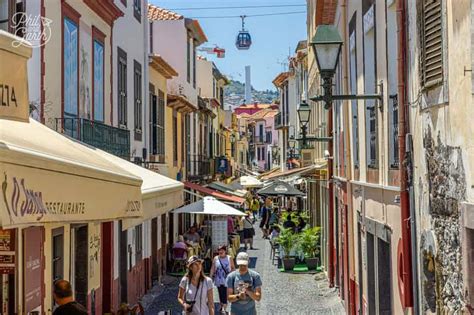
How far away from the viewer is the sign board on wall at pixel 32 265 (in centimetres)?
959

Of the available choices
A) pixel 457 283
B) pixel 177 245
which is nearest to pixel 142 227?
pixel 177 245

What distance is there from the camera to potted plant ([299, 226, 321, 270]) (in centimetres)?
2277

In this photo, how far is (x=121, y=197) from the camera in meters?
7.27

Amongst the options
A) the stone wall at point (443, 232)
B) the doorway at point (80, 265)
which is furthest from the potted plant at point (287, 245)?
the stone wall at point (443, 232)

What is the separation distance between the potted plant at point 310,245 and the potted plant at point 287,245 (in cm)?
24

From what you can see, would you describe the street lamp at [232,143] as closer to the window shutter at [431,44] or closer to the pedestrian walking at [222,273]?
the pedestrian walking at [222,273]

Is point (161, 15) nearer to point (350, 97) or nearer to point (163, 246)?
point (163, 246)

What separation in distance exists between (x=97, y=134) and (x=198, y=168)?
2011cm

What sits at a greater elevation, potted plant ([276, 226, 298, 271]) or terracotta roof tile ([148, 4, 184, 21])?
terracotta roof tile ([148, 4, 184, 21])

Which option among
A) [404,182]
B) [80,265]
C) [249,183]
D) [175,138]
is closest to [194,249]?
[175,138]

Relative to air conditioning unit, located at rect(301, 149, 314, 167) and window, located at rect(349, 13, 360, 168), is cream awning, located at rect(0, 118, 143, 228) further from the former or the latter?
air conditioning unit, located at rect(301, 149, 314, 167)

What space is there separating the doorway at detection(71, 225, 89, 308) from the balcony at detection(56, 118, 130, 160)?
153cm

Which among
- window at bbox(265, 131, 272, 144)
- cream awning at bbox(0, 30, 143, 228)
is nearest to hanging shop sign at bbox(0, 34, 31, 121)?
cream awning at bbox(0, 30, 143, 228)

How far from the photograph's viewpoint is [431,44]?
6656 millimetres
